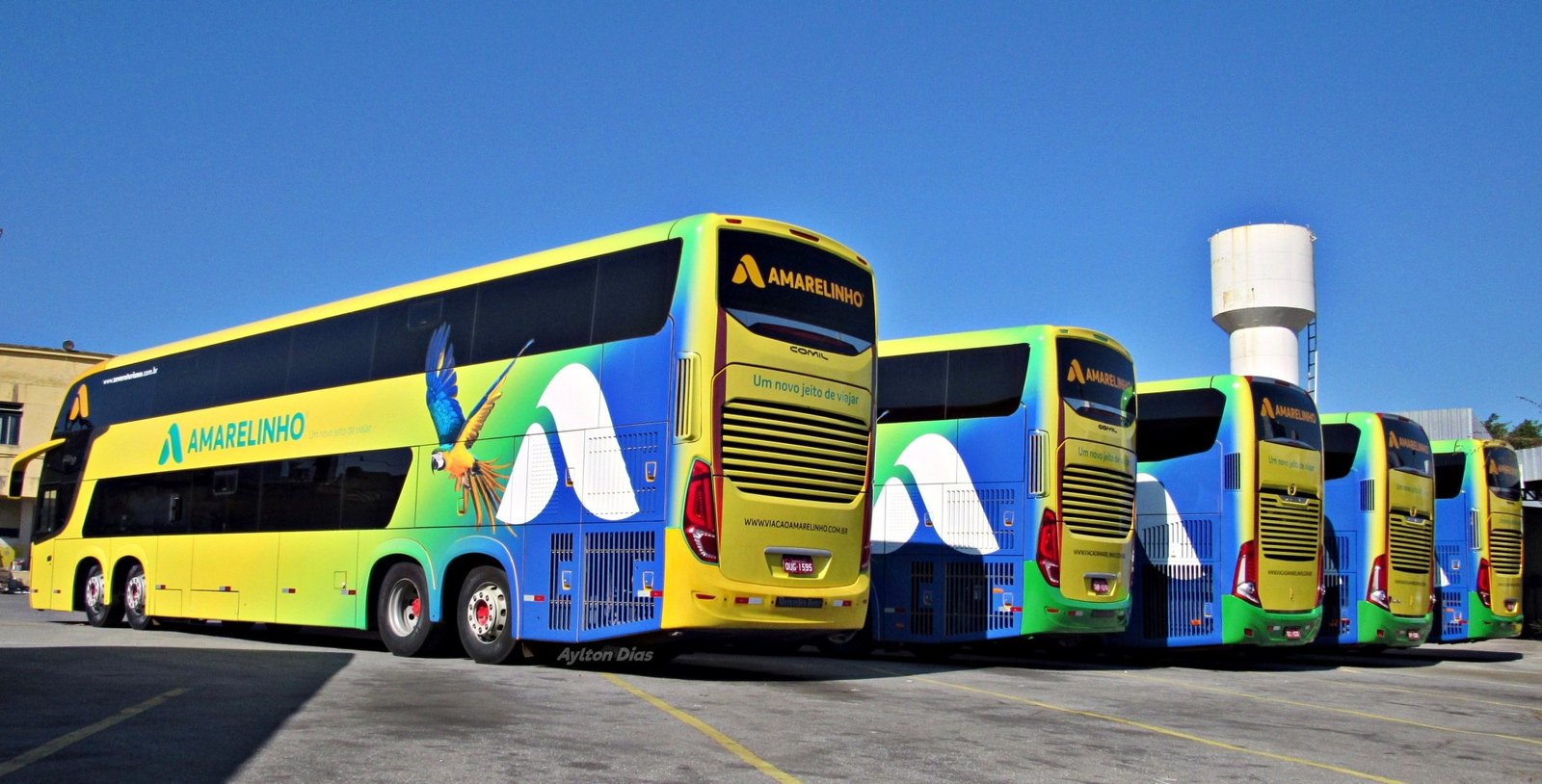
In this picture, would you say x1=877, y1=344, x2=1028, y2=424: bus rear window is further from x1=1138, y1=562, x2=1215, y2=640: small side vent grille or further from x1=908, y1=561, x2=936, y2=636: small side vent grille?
x1=1138, y1=562, x2=1215, y2=640: small side vent grille

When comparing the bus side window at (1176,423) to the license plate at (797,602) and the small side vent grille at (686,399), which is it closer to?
the license plate at (797,602)

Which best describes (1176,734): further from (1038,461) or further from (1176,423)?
(1176,423)

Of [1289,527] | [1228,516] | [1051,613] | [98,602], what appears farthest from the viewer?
[98,602]

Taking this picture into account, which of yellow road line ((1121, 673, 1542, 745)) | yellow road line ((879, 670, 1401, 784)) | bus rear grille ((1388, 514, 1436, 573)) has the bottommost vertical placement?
yellow road line ((1121, 673, 1542, 745))

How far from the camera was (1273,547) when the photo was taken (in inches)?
748

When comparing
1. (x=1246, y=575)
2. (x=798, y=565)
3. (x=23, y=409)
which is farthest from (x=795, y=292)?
(x=23, y=409)

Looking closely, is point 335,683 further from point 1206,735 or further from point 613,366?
point 1206,735

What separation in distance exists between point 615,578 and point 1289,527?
34.3 ft

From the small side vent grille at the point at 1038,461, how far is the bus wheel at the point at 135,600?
41.9 ft

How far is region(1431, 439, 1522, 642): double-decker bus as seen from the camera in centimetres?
2638

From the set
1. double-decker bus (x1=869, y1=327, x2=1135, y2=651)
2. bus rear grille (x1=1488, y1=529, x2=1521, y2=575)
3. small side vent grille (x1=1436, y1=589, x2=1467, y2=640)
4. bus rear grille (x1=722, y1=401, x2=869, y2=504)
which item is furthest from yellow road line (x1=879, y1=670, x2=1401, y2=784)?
bus rear grille (x1=1488, y1=529, x2=1521, y2=575)

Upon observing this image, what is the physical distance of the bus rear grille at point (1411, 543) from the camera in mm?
22375

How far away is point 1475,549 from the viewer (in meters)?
26.5

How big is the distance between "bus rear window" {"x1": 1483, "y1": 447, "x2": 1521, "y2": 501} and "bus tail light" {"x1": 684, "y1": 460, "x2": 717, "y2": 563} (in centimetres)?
1978
